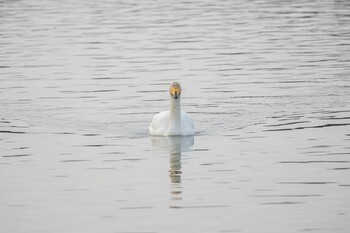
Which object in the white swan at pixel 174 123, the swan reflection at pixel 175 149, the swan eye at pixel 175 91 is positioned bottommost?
the swan reflection at pixel 175 149

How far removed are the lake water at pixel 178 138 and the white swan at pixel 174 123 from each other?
0.93 feet

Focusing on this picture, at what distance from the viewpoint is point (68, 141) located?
71.8 ft

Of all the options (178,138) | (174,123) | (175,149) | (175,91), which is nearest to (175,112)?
(174,123)

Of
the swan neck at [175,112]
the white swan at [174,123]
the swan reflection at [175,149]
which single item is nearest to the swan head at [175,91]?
the white swan at [174,123]

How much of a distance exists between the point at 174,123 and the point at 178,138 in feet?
1.29

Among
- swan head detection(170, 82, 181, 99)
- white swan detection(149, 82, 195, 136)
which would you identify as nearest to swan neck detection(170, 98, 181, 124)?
white swan detection(149, 82, 195, 136)

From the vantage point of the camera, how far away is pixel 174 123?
22797 mm

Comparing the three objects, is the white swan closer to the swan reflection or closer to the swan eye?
the swan eye

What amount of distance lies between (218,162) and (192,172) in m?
0.93

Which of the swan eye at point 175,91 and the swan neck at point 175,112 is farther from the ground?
the swan eye at point 175,91

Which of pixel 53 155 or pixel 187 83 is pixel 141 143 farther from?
pixel 187 83

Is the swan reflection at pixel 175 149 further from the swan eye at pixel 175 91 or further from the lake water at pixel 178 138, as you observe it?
the swan eye at pixel 175 91

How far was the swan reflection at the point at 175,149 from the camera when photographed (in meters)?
17.4

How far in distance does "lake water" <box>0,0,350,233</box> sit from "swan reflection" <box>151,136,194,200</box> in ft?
0.12
